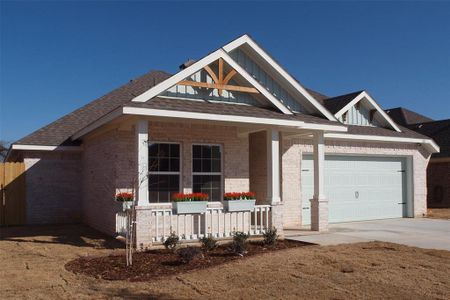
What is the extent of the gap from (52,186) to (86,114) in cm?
354

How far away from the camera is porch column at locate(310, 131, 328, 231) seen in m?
13.2

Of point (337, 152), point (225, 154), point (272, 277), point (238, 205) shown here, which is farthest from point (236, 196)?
point (337, 152)

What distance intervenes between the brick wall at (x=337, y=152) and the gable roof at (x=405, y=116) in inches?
461

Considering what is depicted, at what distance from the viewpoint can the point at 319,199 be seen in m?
13.2

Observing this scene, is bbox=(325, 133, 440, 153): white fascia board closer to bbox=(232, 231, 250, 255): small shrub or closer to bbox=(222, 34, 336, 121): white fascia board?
bbox=(222, 34, 336, 121): white fascia board

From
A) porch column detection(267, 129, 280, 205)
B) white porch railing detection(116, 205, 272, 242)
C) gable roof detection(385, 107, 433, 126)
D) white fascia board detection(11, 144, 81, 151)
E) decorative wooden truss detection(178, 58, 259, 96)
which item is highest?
gable roof detection(385, 107, 433, 126)

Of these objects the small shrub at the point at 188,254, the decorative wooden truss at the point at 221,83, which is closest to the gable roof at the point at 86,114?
the decorative wooden truss at the point at 221,83

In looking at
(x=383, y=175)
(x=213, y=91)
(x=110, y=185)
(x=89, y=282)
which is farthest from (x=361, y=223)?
(x=89, y=282)

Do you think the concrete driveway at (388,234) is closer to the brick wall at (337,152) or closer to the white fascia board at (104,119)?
the brick wall at (337,152)

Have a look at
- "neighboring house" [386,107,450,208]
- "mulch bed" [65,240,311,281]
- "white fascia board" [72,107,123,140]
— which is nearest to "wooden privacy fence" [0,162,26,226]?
"white fascia board" [72,107,123,140]

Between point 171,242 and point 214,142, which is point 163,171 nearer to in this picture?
point 214,142

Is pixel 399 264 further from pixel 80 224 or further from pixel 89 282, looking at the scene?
pixel 80 224

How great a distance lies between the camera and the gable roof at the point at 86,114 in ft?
52.3

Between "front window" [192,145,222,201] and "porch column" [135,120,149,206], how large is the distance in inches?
103
